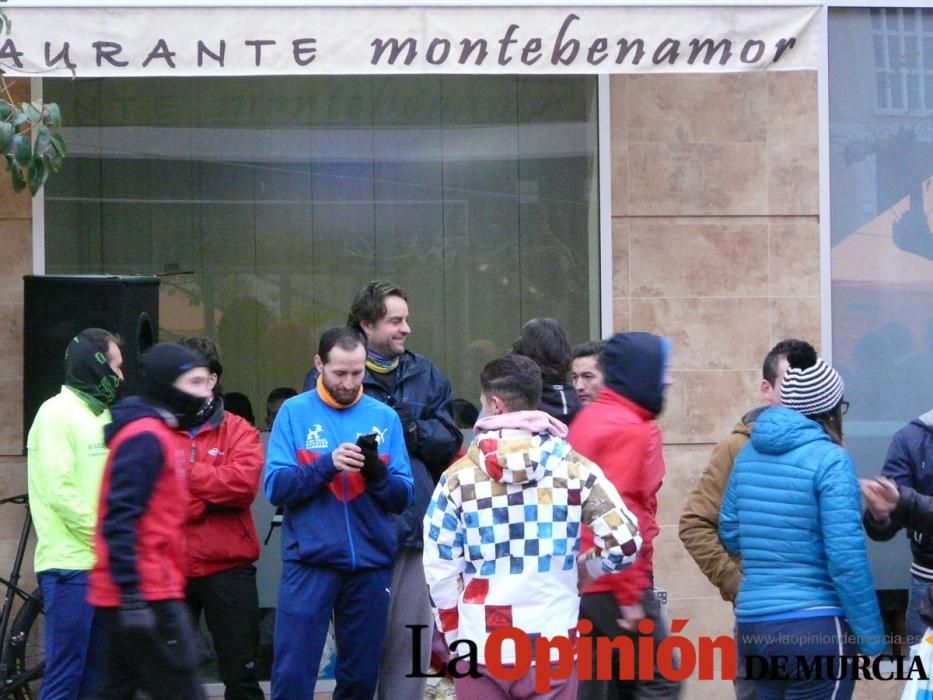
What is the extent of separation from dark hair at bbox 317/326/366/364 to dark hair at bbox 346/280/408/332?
1.04ft

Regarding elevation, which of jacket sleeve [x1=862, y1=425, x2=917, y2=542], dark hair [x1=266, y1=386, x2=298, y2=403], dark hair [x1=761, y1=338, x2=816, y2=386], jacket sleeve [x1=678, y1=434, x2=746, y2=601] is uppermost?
dark hair [x1=761, y1=338, x2=816, y2=386]

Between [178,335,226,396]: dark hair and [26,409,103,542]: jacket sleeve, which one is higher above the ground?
[178,335,226,396]: dark hair

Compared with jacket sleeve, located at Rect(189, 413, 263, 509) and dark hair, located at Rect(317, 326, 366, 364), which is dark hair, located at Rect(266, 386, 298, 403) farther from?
dark hair, located at Rect(317, 326, 366, 364)

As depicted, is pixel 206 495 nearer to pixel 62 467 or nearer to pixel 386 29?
pixel 62 467

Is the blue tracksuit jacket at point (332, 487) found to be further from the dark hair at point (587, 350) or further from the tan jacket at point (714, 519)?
the tan jacket at point (714, 519)

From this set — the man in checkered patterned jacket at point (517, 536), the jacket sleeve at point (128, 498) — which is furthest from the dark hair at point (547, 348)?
the jacket sleeve at point (128, 498)

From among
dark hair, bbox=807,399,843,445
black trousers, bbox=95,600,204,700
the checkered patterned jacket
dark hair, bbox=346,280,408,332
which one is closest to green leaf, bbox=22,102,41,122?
dark hair, bbox=346,280,408,332

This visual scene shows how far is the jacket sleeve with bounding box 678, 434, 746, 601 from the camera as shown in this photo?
591 centimetres

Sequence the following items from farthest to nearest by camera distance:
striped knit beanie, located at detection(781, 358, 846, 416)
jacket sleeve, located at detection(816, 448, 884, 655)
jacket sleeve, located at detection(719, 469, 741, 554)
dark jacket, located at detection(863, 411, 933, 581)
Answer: dark jacket, located at detection(863, 411, 933, 581), jacket sleeve, located at detection(719, 469, 741, 554), striped knit beanie, located at detection(781, 358, 846, 416), jacket sleeve, located at detection(816, 448, 884, 655)

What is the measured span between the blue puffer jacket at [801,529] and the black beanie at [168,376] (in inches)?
80.3

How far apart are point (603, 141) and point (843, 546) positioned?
3.48 m

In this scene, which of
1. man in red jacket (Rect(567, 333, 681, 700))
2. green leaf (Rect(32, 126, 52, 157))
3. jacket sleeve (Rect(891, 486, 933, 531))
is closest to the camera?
man in red jacket (Rect(567, 333, 681, 700))

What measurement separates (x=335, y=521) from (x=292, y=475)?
0.29 m

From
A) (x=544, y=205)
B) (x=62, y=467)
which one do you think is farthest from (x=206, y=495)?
(x=544, y=205)
